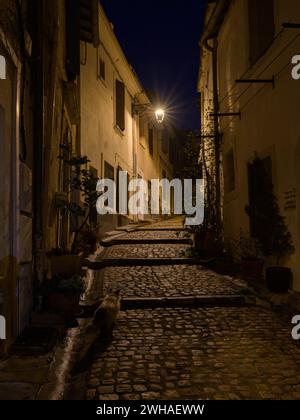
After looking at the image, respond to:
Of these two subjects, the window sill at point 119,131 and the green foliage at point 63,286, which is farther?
the window sill at point 119,131

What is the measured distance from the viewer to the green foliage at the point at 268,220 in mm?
7668

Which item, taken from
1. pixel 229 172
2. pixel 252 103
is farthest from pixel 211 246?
pixel 252 103

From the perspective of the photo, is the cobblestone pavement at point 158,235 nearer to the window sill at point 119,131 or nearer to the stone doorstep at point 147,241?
the stone doorstep at point 147,241

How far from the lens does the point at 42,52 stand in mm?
6273

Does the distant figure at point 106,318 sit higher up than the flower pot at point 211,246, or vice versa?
the flower pot at point 211,246

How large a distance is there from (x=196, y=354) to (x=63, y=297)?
211 centimetres

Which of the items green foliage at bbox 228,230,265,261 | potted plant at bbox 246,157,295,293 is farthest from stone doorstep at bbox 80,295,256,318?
green foliage at bbox 228,230,265,261

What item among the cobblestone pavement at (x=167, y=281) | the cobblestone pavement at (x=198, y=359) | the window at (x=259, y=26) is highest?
the window at (x=259, y=26)

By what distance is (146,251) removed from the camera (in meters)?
11.5

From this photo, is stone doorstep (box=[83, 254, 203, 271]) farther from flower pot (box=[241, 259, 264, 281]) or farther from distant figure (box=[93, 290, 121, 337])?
distant figure (box=[93, 290, 121, 337])

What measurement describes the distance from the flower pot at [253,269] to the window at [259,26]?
4303mm

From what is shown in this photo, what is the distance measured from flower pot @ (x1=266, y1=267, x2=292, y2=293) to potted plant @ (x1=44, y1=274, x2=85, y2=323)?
3372 millimetres

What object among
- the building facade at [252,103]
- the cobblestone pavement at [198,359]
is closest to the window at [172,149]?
the building facade at [252,103]
